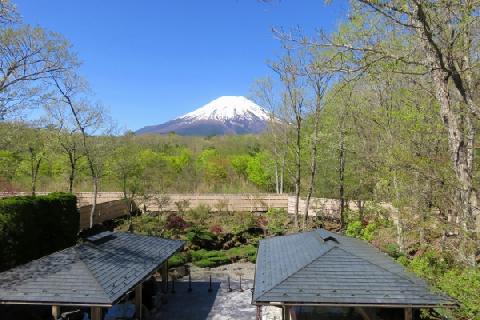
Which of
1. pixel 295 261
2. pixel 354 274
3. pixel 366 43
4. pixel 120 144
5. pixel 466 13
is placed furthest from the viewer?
pixel 120 144

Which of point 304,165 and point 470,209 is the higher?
point 304,165

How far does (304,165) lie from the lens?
34.5 metres

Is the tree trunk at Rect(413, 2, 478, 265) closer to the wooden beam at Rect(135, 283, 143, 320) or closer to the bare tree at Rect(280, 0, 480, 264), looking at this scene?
the bare tree at Rect(280, 0, 480, 264)

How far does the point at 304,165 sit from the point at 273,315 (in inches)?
808

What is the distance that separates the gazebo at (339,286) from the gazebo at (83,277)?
3752 mm

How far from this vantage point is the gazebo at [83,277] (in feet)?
35.1

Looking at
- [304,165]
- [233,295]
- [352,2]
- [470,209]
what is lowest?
[233,295]

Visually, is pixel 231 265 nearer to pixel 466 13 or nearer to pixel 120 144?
pixel 120 144

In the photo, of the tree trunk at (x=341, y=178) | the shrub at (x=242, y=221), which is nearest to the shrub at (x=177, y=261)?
the shrub at (x=242, y=221)

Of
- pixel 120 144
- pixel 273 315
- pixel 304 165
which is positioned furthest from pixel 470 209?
pixel 120 144

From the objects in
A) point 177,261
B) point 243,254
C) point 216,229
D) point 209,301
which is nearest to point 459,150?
point 209,301

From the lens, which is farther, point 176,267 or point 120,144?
point 120,144

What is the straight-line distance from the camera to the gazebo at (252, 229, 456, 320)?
402 inches

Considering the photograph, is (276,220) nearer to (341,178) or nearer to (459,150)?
(341,178)
